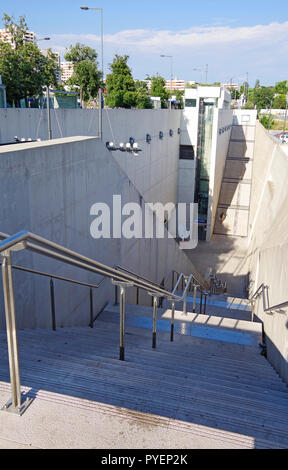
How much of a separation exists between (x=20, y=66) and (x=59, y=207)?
18.9 m

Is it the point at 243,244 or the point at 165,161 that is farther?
the point at 243,244

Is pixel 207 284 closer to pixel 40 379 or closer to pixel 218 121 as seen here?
→ pixel 218 121

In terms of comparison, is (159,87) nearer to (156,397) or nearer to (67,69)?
(156,397)

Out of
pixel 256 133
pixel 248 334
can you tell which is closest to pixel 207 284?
pixel 248 334

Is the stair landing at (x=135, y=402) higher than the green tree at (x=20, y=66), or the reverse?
the green tree at (x=20, y=66)

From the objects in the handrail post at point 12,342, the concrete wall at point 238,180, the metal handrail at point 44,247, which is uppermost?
the metal handrail at point 44,247

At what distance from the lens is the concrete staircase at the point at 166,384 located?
241cm

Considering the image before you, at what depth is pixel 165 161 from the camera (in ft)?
80.9

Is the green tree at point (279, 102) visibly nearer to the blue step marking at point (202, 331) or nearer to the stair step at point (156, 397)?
the blue step marking at point (202, 331)

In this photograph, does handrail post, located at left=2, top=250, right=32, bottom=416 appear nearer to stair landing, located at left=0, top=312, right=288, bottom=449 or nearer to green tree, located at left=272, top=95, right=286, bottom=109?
stair landing, located at left=0, top=312, right=288, bottom=449

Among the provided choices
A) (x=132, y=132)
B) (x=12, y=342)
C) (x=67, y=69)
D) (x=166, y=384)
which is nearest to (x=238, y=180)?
(x=132, y=132)

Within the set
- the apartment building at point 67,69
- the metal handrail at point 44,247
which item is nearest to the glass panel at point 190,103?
the apartment building at point 67,69

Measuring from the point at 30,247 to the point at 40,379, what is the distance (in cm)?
116

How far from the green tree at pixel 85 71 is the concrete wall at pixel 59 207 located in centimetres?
2921
